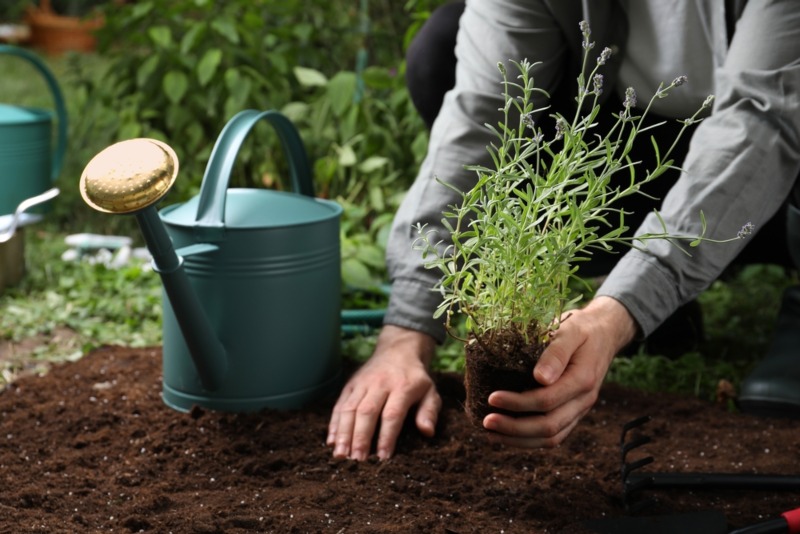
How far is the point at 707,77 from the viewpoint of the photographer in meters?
2.03

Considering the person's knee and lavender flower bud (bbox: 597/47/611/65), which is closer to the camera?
lavender flower bud (bbox: 597/47/611/65)

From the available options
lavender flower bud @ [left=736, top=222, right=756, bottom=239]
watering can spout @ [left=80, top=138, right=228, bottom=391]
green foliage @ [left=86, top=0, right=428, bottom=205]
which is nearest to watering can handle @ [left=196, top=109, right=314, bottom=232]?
watering can spout @ [left=80, top=138, right=228, bottom=391]

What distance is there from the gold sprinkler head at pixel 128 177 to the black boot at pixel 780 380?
1.29 metres

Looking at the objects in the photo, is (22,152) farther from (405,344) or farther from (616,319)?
(616,319)

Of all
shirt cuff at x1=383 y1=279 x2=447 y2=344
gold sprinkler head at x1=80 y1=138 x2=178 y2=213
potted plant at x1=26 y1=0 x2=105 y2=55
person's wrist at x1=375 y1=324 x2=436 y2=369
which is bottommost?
potted plant at x1=26 y1=0 x2=105 y2=55

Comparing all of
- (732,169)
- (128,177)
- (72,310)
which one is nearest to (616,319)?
(732,169)

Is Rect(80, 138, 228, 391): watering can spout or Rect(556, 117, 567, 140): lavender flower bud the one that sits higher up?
Rect(556, 117, 567, 140): lavender flower bud

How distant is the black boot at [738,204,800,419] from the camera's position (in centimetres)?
207

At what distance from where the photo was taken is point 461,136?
2.04m

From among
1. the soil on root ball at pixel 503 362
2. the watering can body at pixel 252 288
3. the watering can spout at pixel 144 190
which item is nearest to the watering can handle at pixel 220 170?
the watering can body at pixel 252 288

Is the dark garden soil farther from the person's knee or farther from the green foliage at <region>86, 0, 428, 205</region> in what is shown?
the green foliage at <region>86, 0, 428, 205</region>

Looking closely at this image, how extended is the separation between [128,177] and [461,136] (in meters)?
0.77

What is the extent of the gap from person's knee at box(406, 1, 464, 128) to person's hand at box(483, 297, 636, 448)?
1073mm

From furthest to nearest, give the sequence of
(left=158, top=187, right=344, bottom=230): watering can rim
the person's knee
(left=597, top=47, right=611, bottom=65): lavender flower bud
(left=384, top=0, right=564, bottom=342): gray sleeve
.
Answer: the person's knee < (left=384, top=0, right=564, bottom=342): gray sleeve < (left=158, top=187, right=344, bottom=230): watering can rim < (left=597, top=47, right=611, bottom=65): lavender flower bud
